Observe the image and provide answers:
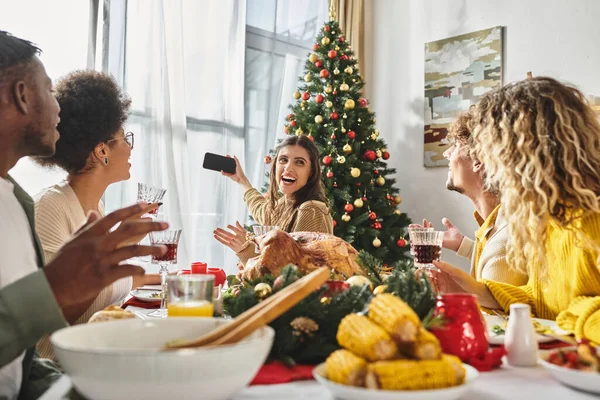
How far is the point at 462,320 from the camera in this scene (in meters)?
1.00

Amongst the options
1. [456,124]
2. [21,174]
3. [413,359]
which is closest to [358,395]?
[413,359]

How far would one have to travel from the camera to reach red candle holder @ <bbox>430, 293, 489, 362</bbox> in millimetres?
993

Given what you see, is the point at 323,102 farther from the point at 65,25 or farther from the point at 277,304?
the point at 277,304

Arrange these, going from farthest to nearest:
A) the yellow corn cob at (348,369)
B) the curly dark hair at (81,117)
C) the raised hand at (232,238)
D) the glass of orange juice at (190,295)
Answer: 1. the raised hand at (232,238)
2. the curly dark hair at (81,117)
3. the glass of orange juice at (190,295)
4. the yellow corn cob at (348,369)

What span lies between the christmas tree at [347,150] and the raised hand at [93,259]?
3.54m

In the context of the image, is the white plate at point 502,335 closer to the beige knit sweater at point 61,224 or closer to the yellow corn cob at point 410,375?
the yellow corn cob at point 410,375

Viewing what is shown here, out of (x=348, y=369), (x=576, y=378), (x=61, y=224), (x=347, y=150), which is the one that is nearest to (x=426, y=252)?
(x=576, y=378)

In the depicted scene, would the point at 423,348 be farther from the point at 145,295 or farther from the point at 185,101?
the point at 185,101

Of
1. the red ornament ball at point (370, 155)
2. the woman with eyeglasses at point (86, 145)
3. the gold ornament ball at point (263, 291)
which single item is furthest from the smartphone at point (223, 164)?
the gold ornament ball at point (263, 291)

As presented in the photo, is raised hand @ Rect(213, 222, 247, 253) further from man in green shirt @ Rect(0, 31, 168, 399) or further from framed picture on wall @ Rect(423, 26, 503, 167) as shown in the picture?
framed picture on wall @ Rect(423, 26, 503, 167)

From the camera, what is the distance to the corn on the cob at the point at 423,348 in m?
0.78

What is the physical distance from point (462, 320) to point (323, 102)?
391 centimetres

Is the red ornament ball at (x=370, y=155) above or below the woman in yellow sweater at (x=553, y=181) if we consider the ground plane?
above

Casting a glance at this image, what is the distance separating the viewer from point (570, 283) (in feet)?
4.68
